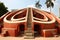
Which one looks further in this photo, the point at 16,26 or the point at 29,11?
the point at 29,11

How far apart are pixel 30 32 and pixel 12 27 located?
8.53ft

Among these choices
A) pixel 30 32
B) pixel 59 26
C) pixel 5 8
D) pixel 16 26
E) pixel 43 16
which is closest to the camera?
pixel 30 32

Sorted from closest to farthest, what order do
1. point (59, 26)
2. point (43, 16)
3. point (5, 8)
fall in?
point (59, 26)
point (43, 16)
point (5, 8)

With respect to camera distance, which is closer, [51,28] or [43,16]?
[51,28]

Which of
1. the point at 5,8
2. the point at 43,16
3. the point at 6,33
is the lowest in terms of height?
the point at 6,33

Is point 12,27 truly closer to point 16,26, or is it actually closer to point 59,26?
point 16,26

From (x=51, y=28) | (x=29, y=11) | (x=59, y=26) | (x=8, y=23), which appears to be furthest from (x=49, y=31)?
(x=29, y=11)

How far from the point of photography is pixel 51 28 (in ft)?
59.8

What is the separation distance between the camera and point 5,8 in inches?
1454

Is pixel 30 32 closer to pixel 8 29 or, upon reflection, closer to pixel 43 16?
pixel 8 29

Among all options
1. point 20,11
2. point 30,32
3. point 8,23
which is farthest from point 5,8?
point 30,32

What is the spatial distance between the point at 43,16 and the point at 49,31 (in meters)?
5.66

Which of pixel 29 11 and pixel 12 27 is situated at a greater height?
pixel 29 11

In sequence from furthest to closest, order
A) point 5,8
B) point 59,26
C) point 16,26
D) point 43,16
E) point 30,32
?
point 5,8 → point 43,16 → point 59,26 → point 16,26 → point 30,32
